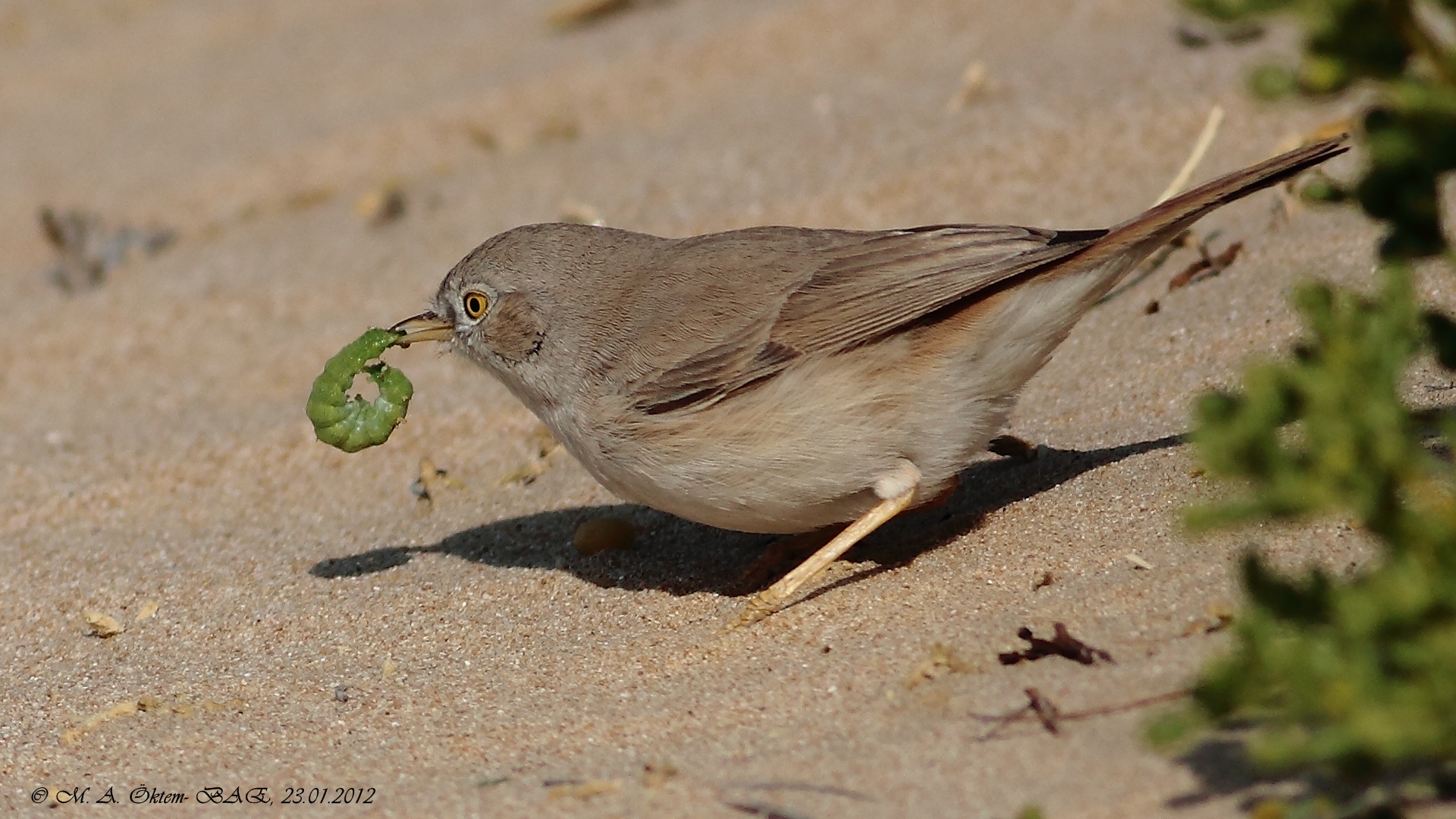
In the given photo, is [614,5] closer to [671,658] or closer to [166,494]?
[166,494]

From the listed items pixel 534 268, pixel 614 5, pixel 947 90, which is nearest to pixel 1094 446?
pixel 534 268

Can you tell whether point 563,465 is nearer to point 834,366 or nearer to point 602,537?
point 602,537

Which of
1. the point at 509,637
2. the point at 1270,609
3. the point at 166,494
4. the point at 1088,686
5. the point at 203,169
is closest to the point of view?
the point at 1270,609

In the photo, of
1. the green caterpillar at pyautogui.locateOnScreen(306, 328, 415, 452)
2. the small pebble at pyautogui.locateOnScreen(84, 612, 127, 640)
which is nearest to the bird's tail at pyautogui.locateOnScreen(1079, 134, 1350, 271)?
the green caterpillar at pyautogui.locateOnScreen(306, 328, 415, 452)

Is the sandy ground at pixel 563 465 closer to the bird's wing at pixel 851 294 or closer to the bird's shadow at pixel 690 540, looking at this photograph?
the bird's shadow at pixel 690 540

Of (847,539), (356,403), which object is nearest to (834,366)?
(847,539)
